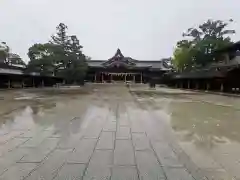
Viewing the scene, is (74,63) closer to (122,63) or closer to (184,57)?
(184,57)

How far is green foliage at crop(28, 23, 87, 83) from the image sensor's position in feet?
144

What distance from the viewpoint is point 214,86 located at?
3466 cm

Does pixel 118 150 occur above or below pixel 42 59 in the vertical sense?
below

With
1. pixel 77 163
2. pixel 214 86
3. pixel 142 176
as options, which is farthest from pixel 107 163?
pixel 214 86

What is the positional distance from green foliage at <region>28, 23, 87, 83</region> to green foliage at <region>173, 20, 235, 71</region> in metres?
17.3

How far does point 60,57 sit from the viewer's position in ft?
151

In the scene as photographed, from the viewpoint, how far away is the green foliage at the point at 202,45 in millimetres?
43094

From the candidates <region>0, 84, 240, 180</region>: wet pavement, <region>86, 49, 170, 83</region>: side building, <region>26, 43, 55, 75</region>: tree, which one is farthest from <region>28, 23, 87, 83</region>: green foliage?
<region>0, 84, 240, 180</region>: wet pavement

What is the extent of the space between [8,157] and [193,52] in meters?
42.2

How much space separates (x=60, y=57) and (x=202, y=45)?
73.6 ft

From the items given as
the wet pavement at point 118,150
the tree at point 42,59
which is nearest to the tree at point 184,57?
the tree at point 42,59

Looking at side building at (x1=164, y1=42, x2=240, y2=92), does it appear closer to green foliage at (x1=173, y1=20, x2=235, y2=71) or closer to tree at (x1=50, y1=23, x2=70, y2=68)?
green foliage at (x1=173, y1=20, x2=235, y2=71)

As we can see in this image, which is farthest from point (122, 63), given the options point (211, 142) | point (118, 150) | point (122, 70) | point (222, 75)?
point (118, 150)

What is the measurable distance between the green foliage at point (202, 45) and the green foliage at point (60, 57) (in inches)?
680
